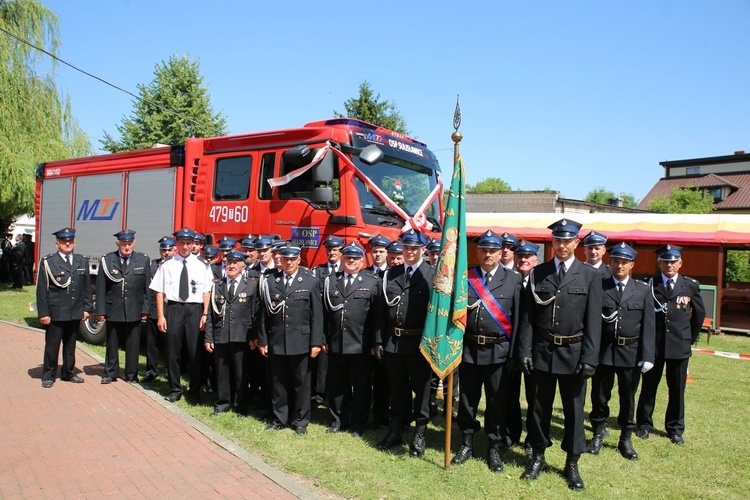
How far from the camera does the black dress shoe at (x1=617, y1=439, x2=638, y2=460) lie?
17.6ft

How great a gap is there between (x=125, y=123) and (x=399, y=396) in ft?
92.4

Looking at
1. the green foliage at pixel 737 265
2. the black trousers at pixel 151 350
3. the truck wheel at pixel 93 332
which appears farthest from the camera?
the green foliage at pixel 737 265

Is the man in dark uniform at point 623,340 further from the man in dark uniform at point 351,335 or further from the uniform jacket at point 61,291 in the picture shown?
the uniform jacket at point 61,291

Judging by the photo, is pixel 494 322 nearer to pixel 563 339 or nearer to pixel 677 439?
pixel 563 339

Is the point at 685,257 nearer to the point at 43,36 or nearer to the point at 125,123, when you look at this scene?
the point at 43,36

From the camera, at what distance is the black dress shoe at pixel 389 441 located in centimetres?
539

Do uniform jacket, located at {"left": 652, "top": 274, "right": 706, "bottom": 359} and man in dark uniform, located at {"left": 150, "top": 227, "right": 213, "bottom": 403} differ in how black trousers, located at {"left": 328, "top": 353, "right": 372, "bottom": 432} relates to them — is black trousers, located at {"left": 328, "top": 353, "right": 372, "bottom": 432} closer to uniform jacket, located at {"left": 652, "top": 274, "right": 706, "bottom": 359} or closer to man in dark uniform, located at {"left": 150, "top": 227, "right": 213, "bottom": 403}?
man in dark uniform, located at {"left": 150, "top": 227, "right": 213, "bottom": 403}

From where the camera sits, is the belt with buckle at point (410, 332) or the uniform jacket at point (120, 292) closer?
the belt with buckle at point (410, 332)

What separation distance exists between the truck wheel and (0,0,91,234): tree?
8786 mm

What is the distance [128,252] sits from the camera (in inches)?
303

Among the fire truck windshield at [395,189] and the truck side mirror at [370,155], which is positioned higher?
the truck side mirror at [370,155]

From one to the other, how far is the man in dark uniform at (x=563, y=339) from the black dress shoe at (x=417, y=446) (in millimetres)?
904

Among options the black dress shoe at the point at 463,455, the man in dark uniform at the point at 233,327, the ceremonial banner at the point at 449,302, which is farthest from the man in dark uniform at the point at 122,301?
the black dress shoe at the point at 463,455

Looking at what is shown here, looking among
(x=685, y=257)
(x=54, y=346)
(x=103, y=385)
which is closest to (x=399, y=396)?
(x=103, y=385)
